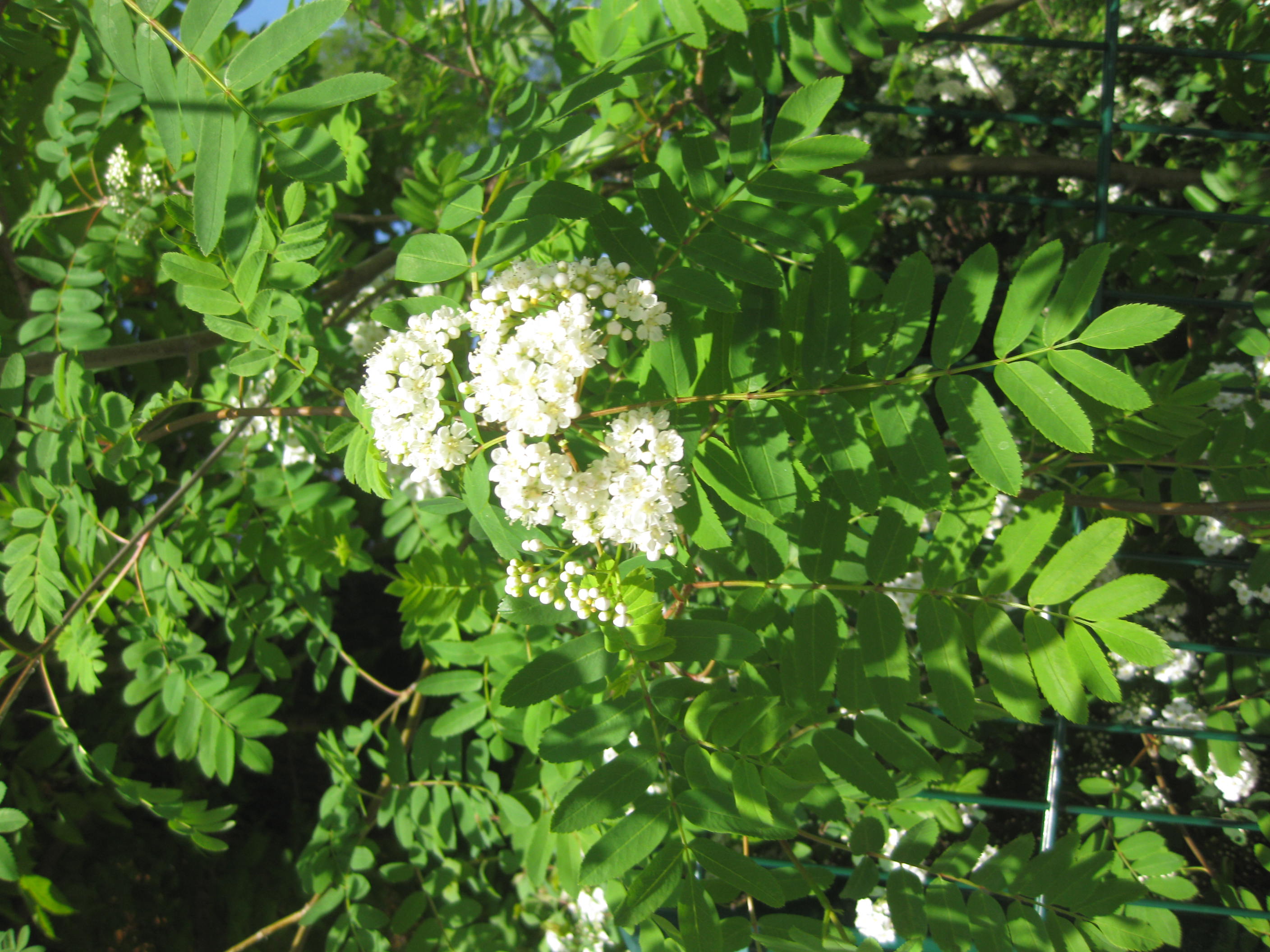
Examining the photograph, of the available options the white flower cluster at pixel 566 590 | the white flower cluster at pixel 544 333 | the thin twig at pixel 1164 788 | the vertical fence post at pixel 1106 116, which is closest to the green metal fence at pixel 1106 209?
the vertical fence post at pixel 1106 116

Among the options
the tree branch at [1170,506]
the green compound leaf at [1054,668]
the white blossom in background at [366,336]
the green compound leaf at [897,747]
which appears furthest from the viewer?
the white blossom in background at [366,336]

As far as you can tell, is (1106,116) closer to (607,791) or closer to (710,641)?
(710,641)

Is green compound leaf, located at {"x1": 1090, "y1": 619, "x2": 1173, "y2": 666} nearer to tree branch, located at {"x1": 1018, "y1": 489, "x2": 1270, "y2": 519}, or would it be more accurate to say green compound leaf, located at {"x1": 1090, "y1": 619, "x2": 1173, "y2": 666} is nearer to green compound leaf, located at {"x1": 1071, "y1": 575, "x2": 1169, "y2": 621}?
green compound leaf, located at {"x1": 1071, "y1": 575, "x2": 1169, "y2": 621}

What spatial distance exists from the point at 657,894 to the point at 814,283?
1.11m

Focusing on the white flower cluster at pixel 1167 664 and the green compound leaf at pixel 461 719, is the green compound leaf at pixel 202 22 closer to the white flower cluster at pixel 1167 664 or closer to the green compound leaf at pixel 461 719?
the green compound leaf at pixel 461 719

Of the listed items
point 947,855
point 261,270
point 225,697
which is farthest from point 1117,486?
point 225,697

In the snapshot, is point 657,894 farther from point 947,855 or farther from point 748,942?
point 947,855

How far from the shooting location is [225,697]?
212 centimetres

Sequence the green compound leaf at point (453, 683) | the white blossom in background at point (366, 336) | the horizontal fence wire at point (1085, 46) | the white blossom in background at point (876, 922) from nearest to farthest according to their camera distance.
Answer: the horizontal fence wire at point (1085, 46)
the green compound leaf at point (453, 683)
the white blossom in background at point (876, 922)
the white blossom in background at point (366, 336)

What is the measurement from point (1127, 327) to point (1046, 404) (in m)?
0.18

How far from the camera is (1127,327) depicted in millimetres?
1306

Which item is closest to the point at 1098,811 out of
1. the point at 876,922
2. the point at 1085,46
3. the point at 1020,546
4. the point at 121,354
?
the point at 876,922

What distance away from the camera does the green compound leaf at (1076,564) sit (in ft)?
4.87

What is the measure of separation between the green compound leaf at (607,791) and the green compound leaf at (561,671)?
0.16 meters
